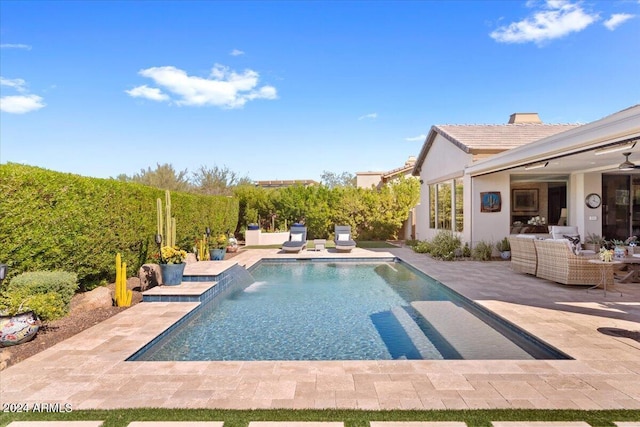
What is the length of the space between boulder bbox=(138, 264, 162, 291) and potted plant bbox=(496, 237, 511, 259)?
1151 centimetres

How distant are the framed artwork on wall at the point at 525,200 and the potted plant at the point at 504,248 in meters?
4.49

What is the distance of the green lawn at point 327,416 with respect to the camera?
123 inches

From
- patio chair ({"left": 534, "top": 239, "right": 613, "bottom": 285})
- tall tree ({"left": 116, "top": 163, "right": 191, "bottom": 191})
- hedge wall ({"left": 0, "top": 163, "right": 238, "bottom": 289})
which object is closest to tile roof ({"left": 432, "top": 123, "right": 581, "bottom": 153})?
patio chair ({"left": 534, "top": 239, "right": 613, "bottom": 285})

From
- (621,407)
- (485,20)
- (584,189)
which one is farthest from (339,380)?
(485,20)

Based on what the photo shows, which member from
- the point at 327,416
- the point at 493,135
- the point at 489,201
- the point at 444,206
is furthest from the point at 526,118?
the point at 327,416

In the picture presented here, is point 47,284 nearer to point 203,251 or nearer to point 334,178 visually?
point 203,251

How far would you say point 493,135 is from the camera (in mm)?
14977

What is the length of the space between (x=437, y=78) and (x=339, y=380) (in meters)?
18.2

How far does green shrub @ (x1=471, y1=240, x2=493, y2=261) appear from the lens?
13.4 meters

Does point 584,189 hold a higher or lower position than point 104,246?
higher

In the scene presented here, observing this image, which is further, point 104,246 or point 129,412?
point 104,246

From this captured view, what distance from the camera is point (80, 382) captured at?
395 cm

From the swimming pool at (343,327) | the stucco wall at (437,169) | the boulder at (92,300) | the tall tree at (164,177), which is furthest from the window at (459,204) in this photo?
the tall tree at (164,177)

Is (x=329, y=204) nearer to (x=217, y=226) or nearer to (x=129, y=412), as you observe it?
(x=217, y=226)
